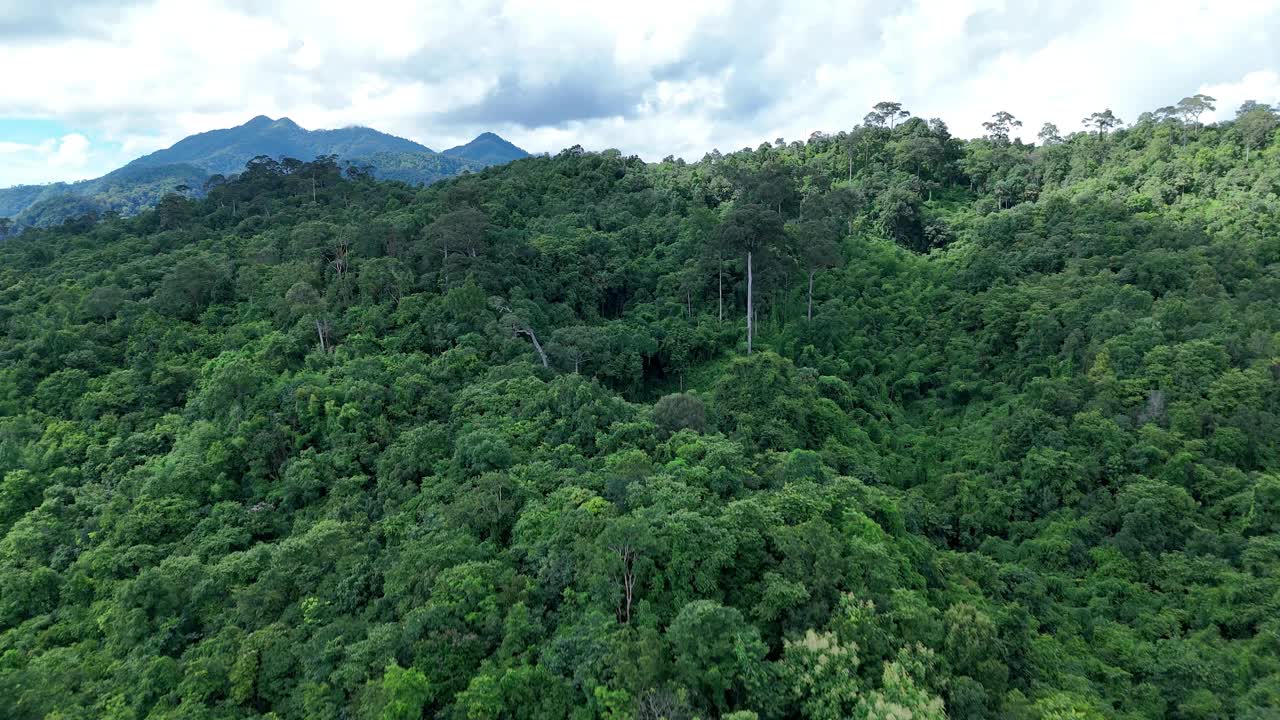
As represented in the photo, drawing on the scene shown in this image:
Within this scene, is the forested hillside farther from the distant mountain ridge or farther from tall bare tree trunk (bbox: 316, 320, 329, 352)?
the distant mountain ridge

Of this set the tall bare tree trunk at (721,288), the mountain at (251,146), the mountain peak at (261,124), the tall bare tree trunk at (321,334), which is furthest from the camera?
the mountain peak at (261,124)

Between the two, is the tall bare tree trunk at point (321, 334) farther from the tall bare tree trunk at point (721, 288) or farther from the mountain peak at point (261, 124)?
the mountain peak at point (261, 124)

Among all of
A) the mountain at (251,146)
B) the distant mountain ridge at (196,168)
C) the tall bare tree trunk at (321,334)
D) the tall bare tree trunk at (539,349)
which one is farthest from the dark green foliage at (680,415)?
the mountain at (251,146)

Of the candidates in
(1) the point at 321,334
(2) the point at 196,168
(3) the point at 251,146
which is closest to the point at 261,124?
(3) the point at 251,146

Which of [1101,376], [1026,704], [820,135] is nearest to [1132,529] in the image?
[1101,376]

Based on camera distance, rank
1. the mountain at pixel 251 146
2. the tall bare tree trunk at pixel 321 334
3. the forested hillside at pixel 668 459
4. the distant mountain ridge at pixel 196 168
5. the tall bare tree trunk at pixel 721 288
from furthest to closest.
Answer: the mountain at pixel 251 146 < the distant mountain ridge at pixel 196 168 < the tall bare tree trunk at pixel 721 288 < the tall bare tree trunk at pixel 321 334 < the forested hillside at pixel 668 459

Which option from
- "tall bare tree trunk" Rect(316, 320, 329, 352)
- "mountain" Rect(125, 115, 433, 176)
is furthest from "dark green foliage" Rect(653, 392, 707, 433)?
"mountain" Rect(125, 115, 433, 176)

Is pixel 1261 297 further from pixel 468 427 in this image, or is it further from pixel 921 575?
pixel 468 427
